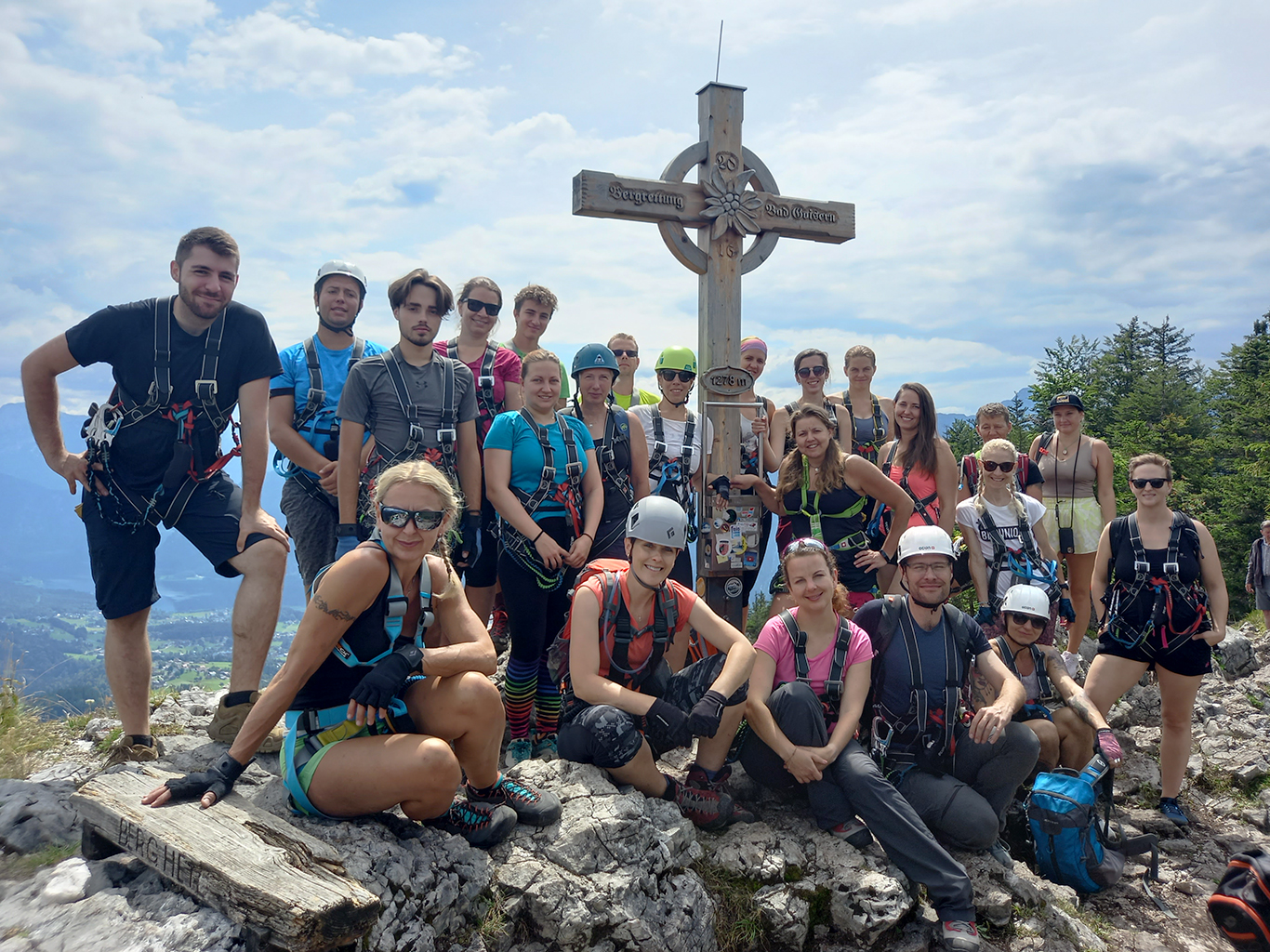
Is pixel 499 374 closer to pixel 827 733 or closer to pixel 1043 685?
pixel 827 733

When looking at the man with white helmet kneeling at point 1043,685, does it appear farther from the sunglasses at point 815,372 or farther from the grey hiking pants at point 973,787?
the sunglasses at point 815,372

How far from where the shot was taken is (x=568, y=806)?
4.71m

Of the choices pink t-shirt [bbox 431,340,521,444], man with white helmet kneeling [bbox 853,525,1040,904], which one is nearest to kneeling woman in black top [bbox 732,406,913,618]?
man with white helmet kneeling [bbox 853,525,1040,904]

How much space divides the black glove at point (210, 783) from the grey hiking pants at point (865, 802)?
323 centimetres

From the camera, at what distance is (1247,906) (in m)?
2.79

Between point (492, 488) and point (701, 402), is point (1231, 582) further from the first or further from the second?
point (492, 488)

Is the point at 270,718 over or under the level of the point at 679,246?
→ under

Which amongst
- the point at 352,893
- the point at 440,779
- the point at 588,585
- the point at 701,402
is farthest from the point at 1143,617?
the point at 352,893

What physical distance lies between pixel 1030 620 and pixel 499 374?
477 centimetres

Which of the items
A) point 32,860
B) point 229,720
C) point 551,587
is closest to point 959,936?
point 551,587

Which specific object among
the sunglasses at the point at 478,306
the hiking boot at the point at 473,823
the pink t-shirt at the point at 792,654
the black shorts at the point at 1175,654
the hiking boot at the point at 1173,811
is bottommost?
the hiking boot at the point at 1173,811

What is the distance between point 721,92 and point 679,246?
62.1 inches

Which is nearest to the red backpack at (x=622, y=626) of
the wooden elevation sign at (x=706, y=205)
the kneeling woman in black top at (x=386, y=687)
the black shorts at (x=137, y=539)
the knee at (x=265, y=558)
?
the kneeling woman in black top at (x=386, y=687)

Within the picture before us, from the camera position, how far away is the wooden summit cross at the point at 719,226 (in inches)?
285
